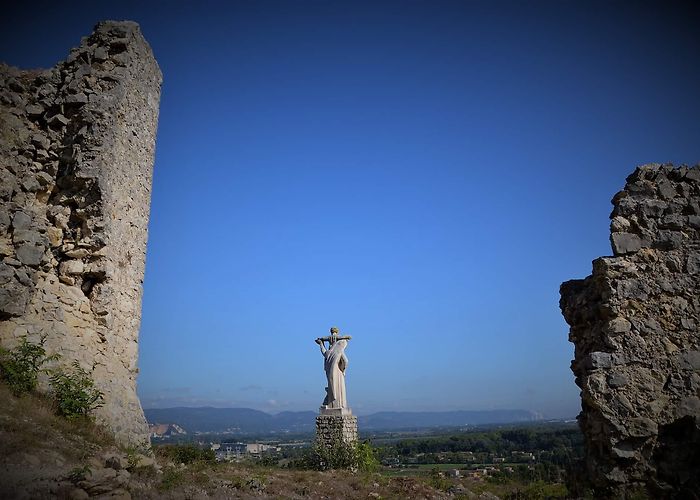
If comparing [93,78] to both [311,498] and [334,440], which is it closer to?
[311,498]

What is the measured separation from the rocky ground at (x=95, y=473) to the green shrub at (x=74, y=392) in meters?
0.17

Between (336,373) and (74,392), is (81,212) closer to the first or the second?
(74,392)

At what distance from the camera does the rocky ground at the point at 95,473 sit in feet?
14.3

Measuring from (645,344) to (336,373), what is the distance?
1017 centimetres

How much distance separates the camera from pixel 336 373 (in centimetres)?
1469

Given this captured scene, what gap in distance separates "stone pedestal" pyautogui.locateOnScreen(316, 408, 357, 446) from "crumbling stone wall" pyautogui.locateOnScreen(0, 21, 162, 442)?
6.88 meters

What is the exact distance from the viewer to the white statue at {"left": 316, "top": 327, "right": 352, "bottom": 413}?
47.3 ft

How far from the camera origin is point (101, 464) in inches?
207

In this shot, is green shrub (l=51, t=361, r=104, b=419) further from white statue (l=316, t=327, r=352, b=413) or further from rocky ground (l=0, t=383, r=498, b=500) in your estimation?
white statue (l=316, t=327, r=352, b=413)

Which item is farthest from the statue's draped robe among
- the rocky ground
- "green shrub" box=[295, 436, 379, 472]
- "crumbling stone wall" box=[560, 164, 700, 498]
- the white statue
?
"crumbling stone wall" box=[560, 164, 700, 498]

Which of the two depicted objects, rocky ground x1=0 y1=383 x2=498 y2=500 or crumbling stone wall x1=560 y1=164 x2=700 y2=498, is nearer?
rocky ground x1=0 y1=383 x2=498 y2=500

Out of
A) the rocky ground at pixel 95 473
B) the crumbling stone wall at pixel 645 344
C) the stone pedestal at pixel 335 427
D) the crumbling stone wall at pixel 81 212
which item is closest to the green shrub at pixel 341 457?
the stone pedestal at pixel 335 427

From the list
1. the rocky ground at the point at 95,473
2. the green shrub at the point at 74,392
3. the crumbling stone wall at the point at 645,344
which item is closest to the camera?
the rocky ground at the point at 95,473

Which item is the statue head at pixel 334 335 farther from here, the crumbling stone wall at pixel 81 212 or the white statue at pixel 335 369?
the crumbling stone wall at pixel 81 212
